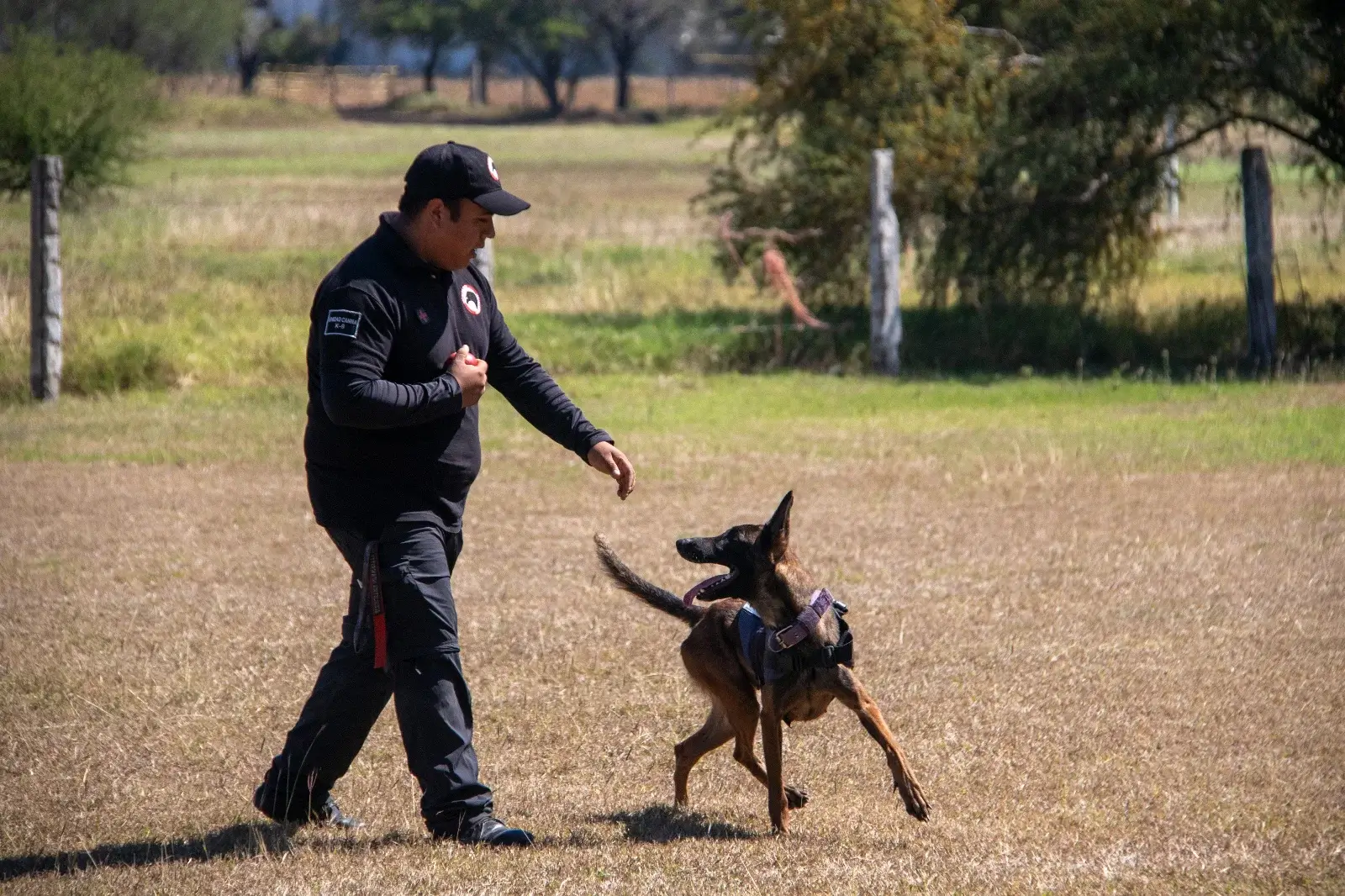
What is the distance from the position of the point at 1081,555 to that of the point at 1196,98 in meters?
8.78

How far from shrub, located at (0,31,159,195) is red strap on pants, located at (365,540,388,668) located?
63.4ft

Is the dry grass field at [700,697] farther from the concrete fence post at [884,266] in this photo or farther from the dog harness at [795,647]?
the concrete fence post at [884,266]

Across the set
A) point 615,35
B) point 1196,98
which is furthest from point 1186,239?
point 615,35

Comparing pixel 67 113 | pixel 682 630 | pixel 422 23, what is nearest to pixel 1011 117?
pixel 682 630

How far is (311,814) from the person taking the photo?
529cm

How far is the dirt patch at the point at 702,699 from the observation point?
4.84 meters

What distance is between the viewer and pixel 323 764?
5.14 m

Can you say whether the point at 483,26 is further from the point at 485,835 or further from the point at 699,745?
the point at 485,835

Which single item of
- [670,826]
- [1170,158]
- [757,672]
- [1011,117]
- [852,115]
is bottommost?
[670,826]

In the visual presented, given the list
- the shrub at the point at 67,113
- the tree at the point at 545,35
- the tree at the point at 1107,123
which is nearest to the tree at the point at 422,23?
the tree at the point at 545,35

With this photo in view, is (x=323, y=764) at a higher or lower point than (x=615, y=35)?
lower

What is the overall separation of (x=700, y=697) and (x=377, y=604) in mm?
2384

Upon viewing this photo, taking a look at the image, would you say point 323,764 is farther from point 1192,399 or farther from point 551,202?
point 551,202

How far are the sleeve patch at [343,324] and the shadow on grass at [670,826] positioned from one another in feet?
6.22
